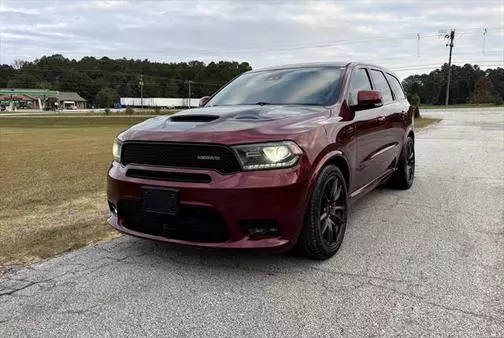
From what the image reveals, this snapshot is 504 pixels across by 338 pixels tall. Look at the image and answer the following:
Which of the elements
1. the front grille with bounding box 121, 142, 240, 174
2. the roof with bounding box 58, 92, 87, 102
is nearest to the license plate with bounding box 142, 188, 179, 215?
the front grille with bounding box 121, 142, 240, 174

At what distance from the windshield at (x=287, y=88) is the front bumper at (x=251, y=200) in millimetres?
1315

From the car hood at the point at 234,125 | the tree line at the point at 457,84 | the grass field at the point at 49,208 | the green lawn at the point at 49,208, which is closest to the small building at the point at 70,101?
the tree line at the point at 457,84

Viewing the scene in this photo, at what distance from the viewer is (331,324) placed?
2.96 metres

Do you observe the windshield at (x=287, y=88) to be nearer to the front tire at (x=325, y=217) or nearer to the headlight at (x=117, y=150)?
the front tire at (x=325, y=217)

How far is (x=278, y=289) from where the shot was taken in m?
3.49

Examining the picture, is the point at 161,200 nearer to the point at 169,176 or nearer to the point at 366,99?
the point at 169,176

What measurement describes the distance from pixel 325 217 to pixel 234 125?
43.2 inches

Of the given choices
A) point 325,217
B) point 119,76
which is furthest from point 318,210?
point 119,76

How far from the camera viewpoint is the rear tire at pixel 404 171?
6.79m

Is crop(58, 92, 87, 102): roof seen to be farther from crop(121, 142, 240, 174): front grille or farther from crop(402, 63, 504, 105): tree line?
crop(121, 142, 240, 174): front grille

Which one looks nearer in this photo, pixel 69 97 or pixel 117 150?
pixel 117 150

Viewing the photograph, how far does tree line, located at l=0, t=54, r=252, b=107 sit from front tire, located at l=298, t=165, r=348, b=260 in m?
122

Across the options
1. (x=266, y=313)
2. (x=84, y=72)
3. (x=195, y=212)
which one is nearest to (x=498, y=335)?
(x=266, y=313)

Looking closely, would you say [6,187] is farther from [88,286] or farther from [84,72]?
[84,72]
